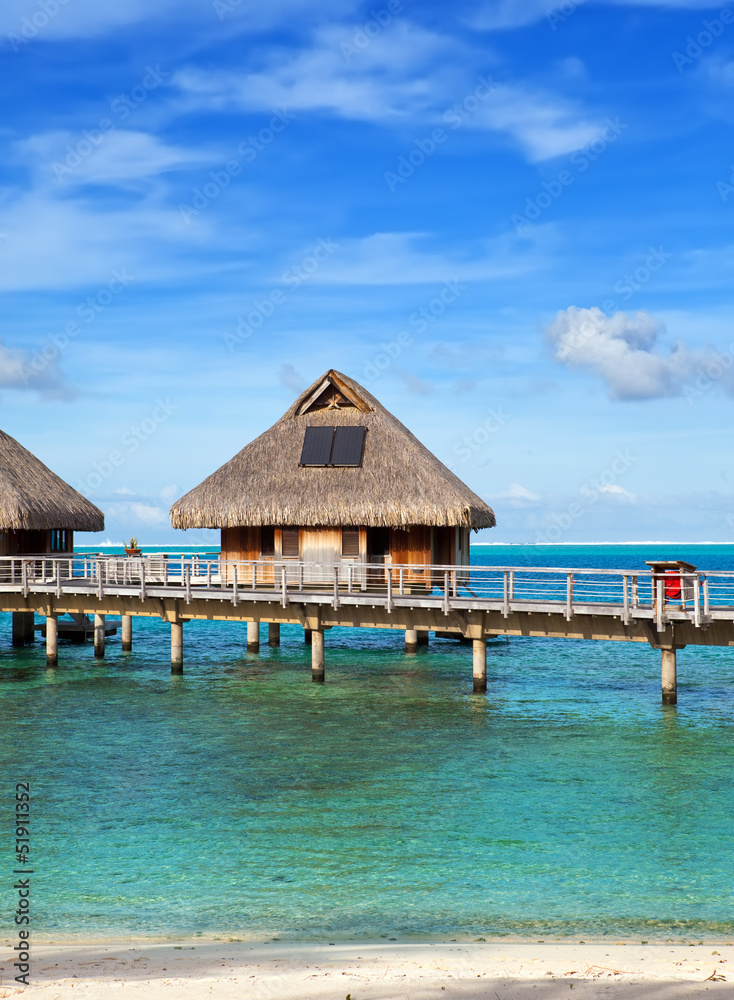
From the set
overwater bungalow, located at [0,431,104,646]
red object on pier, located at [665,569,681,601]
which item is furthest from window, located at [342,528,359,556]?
red object on pier, located at [665,569,681,601]

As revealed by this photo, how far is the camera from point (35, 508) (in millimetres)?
34719

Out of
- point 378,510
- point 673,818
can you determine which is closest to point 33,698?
point 378,510

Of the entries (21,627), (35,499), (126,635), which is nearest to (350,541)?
(126,635)

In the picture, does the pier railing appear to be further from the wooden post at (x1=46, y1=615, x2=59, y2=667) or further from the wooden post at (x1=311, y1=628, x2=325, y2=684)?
the wooden post at (x1=311, y1=628, x2=325, y2=684)

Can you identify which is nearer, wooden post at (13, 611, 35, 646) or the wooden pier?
the wooden pier

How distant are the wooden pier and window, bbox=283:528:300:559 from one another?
0.77 metres

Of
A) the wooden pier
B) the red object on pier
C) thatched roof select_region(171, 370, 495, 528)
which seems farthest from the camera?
thatched roof select_region(171, 370, 495, 528)

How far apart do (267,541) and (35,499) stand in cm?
926

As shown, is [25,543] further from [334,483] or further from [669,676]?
[669,676]

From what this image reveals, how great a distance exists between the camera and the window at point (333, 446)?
32.7 metres

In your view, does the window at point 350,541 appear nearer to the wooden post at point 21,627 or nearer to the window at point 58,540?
the window at point 58,540

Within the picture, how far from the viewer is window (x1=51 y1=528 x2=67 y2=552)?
37781mm

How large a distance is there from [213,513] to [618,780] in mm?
18230

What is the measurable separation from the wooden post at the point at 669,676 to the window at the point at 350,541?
11.1m
